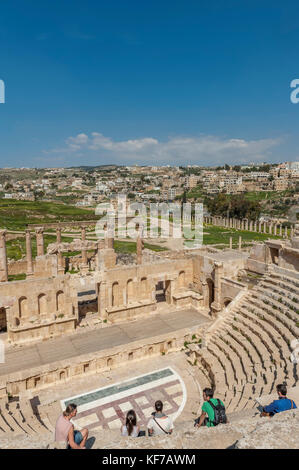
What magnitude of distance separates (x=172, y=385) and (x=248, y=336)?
4.16 meters

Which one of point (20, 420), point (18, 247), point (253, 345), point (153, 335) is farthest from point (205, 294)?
point (18, 247)

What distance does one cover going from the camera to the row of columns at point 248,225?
200 feet

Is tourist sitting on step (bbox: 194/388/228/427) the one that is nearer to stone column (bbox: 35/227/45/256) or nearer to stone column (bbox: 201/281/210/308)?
stone column (bbox: 201/281/210/308)

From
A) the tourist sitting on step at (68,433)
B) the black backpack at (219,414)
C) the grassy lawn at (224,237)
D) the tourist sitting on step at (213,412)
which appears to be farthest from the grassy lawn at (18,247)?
the black backpack at (219,414)

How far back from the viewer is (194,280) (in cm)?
2256

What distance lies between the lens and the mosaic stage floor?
1200 cm

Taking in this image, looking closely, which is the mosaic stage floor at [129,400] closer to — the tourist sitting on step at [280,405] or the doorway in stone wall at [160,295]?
the tourist sitting on step at [280,405]

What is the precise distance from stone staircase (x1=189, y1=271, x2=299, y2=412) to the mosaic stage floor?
62.0 inches

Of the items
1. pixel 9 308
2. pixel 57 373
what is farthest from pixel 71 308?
pixel 57 373

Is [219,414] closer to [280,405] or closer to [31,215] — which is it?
[280,405]

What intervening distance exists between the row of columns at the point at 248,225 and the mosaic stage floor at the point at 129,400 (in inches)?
1891

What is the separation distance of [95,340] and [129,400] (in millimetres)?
4703

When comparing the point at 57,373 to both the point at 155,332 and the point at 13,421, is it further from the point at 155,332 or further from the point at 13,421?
the point at 155,332

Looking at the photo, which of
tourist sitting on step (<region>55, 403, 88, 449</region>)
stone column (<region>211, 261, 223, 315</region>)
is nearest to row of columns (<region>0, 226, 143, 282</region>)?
stone column (<region>211, 261, 223, 315</region>)
